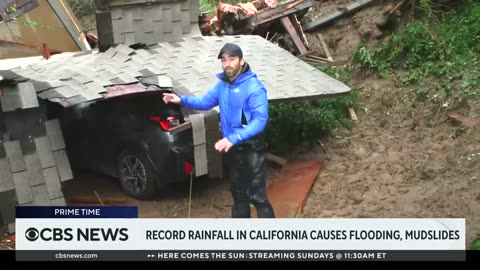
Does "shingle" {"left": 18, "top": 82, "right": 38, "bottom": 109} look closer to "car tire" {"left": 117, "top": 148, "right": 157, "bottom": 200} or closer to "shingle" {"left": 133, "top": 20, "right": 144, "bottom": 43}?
"car tire" {"left": 117, "top": 148, "right": 157, "bottom": 200}

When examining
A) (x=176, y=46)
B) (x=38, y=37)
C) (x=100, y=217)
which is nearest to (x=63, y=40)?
(x=38, y=37)

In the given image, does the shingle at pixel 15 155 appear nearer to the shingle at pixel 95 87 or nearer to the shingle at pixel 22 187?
the shingle at pixel 22 187

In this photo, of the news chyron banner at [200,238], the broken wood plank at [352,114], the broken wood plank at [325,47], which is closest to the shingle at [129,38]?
the news chyron banner at [200,238]

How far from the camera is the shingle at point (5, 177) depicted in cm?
364

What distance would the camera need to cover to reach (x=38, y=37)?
701cm

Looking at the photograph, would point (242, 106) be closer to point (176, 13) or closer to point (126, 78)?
point (126, 78)

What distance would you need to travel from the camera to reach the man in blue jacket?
10.4 feet

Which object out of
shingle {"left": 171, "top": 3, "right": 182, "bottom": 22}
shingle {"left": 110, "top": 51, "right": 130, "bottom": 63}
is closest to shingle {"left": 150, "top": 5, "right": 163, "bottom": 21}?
shingle {"left": 171, "top": 3, "right": 182, "bottom": 22}

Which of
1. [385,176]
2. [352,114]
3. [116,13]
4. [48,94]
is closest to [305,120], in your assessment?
[352,114]

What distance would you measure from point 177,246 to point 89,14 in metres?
7.17

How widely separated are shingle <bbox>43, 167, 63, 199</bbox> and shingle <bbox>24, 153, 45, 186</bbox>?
1.2 inches

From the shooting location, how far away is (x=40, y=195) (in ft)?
12.2

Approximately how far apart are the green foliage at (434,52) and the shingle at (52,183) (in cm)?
324

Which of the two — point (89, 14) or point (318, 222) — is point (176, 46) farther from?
point (89, 14)
